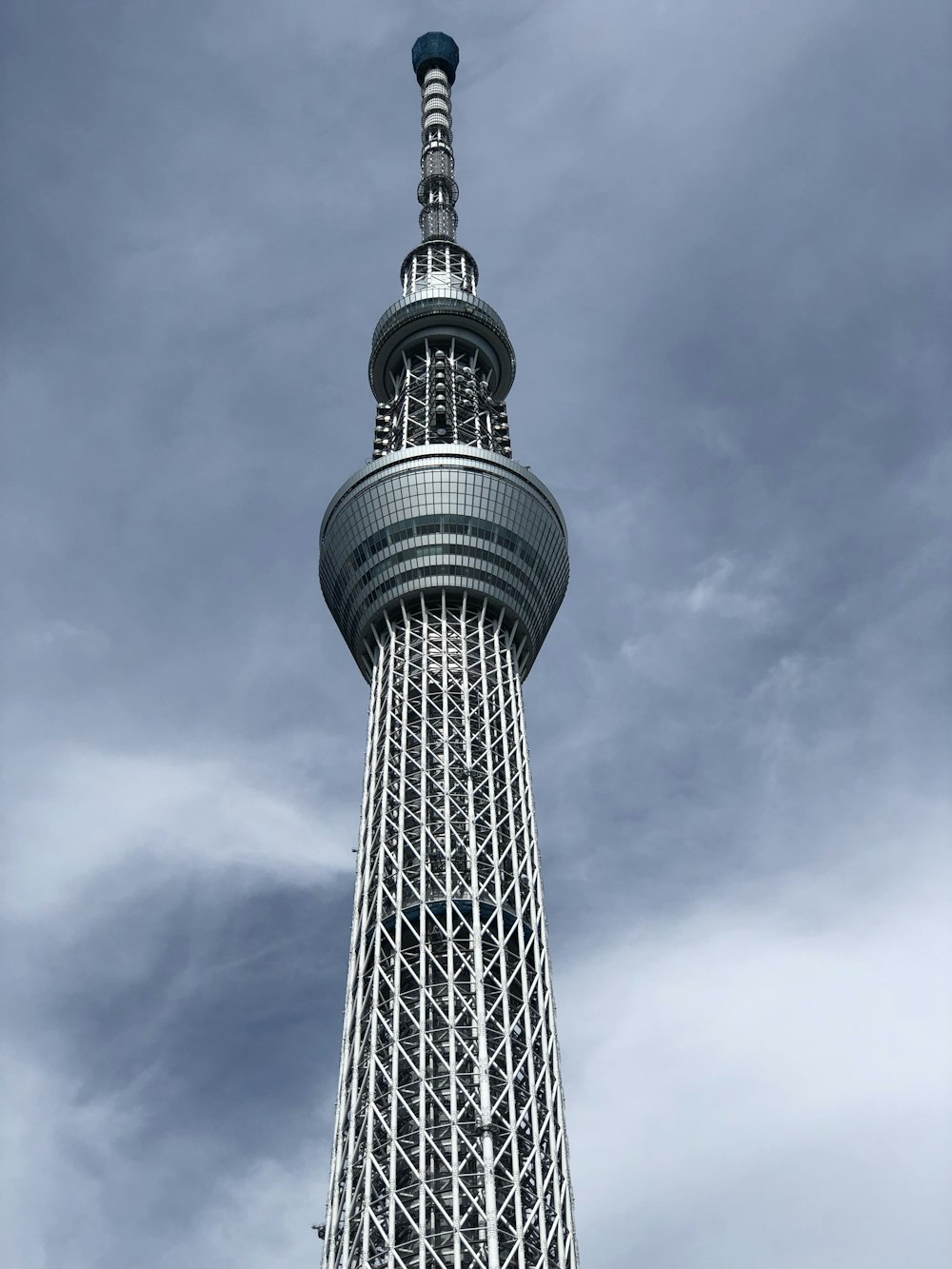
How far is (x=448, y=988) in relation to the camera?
91.7 metres

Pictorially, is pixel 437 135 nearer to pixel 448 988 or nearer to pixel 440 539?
pixel 440 539

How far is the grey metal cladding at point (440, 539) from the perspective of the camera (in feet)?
365

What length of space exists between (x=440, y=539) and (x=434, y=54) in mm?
79924

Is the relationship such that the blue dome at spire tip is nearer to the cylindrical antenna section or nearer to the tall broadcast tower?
the cylindrical antenna section

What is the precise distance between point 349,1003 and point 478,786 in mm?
18222

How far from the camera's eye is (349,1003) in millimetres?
95312

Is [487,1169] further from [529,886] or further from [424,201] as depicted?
[424,201]

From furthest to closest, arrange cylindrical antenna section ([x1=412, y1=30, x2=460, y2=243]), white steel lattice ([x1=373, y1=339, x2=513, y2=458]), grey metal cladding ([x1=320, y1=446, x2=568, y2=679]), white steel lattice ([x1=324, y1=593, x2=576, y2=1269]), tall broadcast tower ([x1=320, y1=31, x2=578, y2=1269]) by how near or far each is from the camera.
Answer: cylindrical antenna section ([x1=412, y1=30, x2=460, y2=243]) → white steel lattice ([x1=373, y1=339, x2=513, y2=458]) → grey metal cladding ([x1=320, y1=446, x2=568, y2=679]) → tall broadcast tower ([x1=320, y1=31, x2=578, y2=1269]) → white steel lattice ([x1=324, y1=593, x2=576, y2=1269])

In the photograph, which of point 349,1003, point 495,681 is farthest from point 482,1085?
point 495,681

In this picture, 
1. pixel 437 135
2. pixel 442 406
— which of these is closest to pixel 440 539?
pixel 442 406

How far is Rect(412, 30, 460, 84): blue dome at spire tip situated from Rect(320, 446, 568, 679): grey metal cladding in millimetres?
71083

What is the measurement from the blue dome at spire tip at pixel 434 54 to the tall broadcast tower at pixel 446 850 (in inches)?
1748

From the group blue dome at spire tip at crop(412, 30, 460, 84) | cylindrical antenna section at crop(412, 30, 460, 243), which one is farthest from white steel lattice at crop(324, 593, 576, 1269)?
blue dome at spire tip at crop(412, 30, 460, 84)

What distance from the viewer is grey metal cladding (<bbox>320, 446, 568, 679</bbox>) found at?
11125cm
